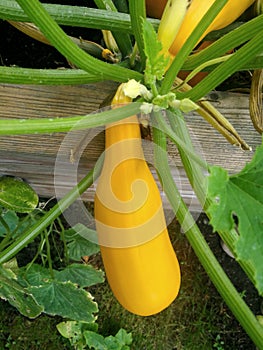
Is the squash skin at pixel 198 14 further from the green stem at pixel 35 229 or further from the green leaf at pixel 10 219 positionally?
the green leaf at pixel 10 219

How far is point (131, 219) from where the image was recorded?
1041 millimetres

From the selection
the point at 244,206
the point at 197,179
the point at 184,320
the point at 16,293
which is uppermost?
the point at 244,206

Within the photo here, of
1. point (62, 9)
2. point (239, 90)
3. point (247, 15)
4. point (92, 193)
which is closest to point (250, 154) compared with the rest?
point (239, 90)

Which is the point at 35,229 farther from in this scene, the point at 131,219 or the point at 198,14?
the point at 198,14

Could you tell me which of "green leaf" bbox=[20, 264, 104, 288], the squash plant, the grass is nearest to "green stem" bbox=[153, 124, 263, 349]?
the squash plant

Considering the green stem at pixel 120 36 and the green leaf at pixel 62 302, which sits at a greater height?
the green stem at pixel 120 36

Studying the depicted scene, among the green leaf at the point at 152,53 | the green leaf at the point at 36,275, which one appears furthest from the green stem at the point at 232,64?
the green leaf at the point at 36,275

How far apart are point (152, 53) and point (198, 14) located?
0.90ft

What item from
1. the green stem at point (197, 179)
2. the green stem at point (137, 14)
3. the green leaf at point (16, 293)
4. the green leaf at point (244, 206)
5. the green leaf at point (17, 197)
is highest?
the green stem at point (137, 14)

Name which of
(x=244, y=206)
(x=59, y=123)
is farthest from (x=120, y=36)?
(x=244, y=206)

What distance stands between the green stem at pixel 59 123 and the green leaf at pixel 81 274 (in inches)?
23.3

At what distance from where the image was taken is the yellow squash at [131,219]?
1.05m

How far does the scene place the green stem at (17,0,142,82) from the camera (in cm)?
79

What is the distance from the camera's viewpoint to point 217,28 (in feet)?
3.73
